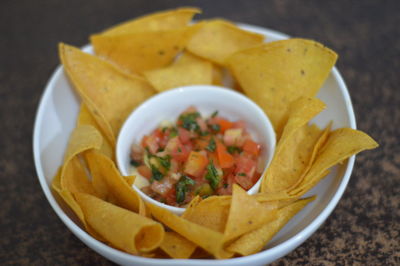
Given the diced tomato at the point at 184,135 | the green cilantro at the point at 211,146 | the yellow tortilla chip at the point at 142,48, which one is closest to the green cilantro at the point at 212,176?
the green cilantro at the point at 211,146

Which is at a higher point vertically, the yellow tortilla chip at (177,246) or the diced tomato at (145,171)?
the yellow tortilla chip at (177,246)

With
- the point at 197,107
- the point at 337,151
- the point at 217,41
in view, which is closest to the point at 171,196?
the point at 197,107

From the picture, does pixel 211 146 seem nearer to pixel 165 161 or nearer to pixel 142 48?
pixel 165 161

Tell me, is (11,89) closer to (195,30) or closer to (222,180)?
(195,30)

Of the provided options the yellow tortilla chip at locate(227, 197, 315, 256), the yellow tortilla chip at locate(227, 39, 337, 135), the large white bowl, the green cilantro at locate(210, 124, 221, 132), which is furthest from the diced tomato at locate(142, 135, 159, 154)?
the yellow tortilla chip at locate(227, 197, 315, 256)

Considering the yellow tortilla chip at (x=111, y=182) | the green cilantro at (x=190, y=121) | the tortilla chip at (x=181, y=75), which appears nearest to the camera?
the yellow tortilla chip at (x=111, y=182)

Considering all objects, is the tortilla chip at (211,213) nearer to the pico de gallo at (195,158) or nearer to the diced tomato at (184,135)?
the pico de gallo at (195,158)

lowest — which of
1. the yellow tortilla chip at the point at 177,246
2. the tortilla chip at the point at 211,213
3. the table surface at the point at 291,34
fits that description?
the table surface at the point at 291,34
